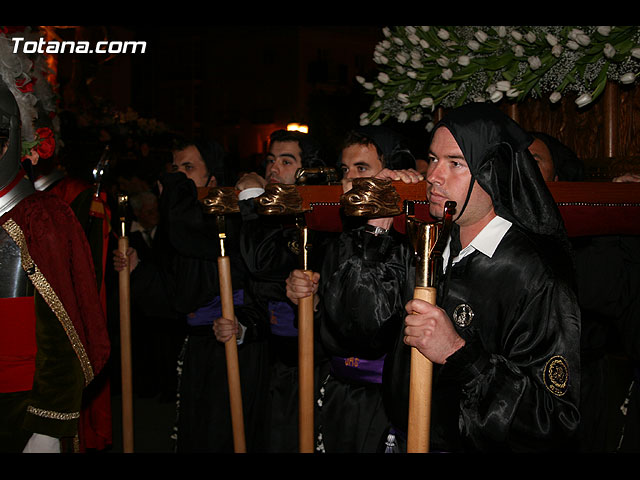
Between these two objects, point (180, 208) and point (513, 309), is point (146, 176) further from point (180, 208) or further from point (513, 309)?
point (513, 309)

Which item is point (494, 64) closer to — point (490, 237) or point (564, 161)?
point (564, 161)

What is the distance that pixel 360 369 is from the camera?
109 inches

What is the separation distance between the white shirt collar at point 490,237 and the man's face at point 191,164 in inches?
96.7

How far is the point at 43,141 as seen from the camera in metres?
2.66

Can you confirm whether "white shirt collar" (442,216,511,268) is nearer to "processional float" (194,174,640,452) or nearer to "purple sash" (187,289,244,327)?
"processional float" (194,174,640,452)

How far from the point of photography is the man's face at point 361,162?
9.27 feet

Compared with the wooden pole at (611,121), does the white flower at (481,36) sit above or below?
above

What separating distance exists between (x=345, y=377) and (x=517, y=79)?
67.0 inches

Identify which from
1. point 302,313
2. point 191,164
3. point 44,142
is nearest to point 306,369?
point 302,313

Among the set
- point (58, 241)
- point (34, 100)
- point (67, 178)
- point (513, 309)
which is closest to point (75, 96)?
point (67, 178)

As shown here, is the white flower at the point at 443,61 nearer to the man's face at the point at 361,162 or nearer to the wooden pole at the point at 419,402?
the man's face at the point at 361,162

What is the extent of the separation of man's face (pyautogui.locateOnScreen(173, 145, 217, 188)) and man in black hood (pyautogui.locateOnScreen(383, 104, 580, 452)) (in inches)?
93.4

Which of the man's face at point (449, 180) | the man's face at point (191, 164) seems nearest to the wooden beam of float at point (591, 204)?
the man's face at point (449, 180)

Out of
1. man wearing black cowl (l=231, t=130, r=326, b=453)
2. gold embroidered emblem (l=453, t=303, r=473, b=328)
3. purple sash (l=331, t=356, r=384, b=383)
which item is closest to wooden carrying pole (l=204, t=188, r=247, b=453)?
man wearing black cowl (l=231, t=130, r=326, b=453)
